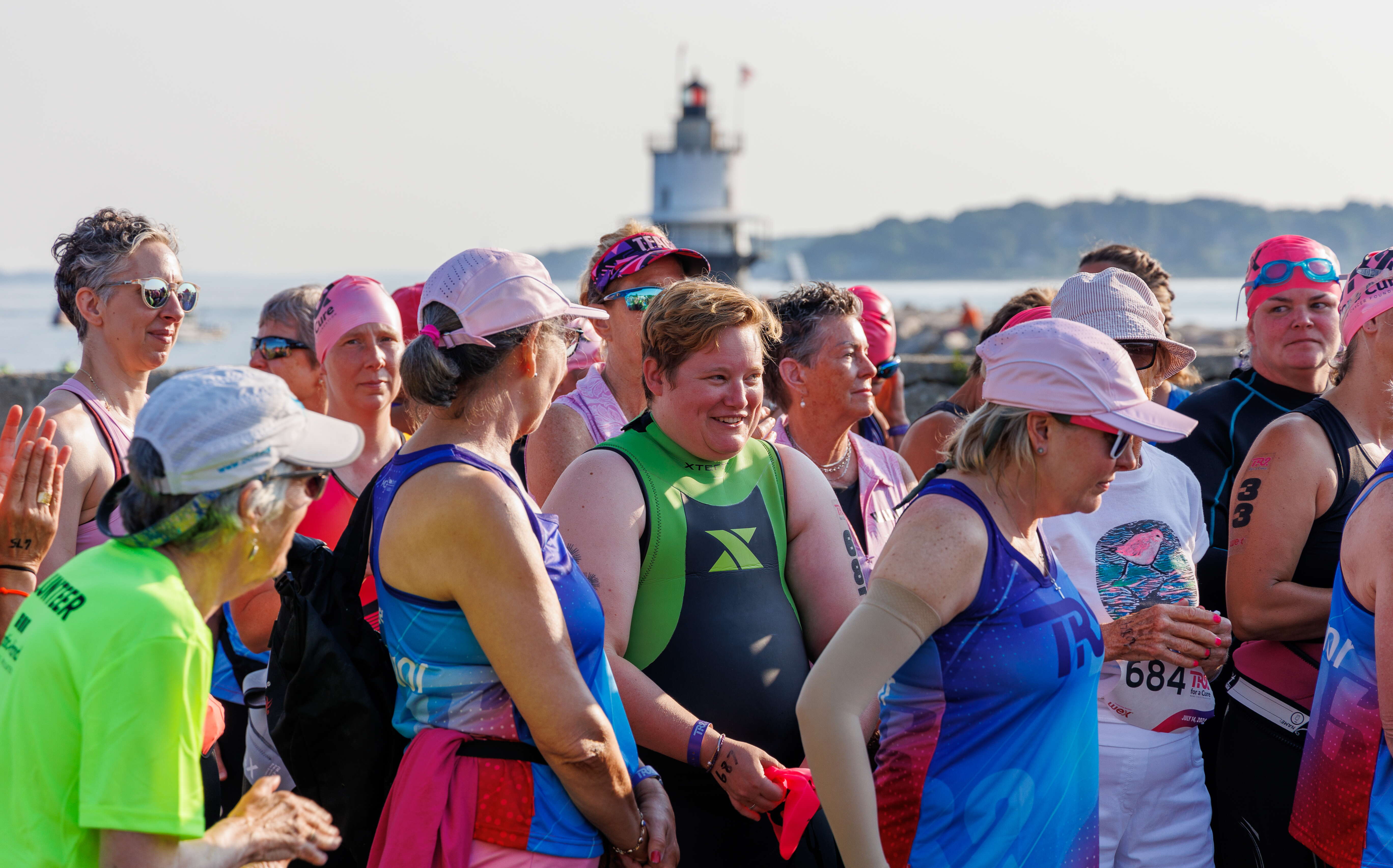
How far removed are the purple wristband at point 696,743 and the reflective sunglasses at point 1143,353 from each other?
172 cm

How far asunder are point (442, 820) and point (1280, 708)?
7.70ft

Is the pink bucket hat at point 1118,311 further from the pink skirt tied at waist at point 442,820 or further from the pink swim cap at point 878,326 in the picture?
the pink skirt tied at waist at point 442,820

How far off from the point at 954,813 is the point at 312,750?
1411 millimetres

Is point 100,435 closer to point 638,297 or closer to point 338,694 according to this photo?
point 338,694

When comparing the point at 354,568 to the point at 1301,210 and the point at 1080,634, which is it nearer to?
the point at 1080,634

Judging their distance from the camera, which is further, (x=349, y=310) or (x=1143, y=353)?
(x=349, y=310)

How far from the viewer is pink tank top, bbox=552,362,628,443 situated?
3703 mm

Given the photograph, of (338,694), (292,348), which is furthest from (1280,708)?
(292,348)

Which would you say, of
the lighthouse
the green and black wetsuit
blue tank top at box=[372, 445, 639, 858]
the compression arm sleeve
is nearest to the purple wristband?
the green and black wetsuit

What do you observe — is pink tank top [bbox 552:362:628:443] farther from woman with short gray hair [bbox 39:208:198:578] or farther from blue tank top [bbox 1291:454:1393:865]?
blue tank top [bbox 1291:454:1393:865]

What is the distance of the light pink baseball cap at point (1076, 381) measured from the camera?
2.18 m

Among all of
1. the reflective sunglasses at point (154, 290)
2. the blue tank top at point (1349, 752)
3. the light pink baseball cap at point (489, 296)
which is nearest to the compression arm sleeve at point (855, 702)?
the light pink baseball cap at point (489, 296)

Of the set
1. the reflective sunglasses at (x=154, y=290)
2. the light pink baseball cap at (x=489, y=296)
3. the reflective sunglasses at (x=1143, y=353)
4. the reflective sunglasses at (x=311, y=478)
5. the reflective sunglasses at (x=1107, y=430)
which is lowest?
the reflective sunglasses at (x=311, y=478)

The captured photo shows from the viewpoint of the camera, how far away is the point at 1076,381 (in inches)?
86.1
